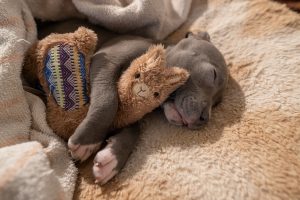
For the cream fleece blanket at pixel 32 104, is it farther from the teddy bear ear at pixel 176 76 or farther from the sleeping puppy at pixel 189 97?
the teddy bear ear at pixel 176 76

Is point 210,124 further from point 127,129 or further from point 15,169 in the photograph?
point 15,169

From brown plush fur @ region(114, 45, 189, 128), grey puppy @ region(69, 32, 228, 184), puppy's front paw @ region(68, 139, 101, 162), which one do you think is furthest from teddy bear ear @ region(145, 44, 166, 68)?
puppy's front paw @ region(68, 139, 101, 162)

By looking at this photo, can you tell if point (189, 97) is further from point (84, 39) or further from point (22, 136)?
point (22, 136)

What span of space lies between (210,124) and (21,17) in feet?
2.29

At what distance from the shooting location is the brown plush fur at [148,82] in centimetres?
95

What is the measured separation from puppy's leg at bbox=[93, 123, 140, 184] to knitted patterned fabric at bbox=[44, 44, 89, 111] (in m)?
0.15

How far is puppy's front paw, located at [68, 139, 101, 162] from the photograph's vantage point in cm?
92

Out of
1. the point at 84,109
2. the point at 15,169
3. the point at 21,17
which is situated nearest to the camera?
the point at 15,169

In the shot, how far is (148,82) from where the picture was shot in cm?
96

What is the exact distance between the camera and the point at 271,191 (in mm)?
844

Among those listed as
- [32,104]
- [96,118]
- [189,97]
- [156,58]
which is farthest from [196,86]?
[32,104]

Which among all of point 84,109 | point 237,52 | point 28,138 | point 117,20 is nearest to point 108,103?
point 84,109

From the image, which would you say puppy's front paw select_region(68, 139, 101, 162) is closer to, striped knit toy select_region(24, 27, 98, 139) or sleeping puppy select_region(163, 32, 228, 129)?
striped knit toy select_region(24, 27, 98, 139)

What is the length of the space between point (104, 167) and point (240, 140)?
379 millimetres
